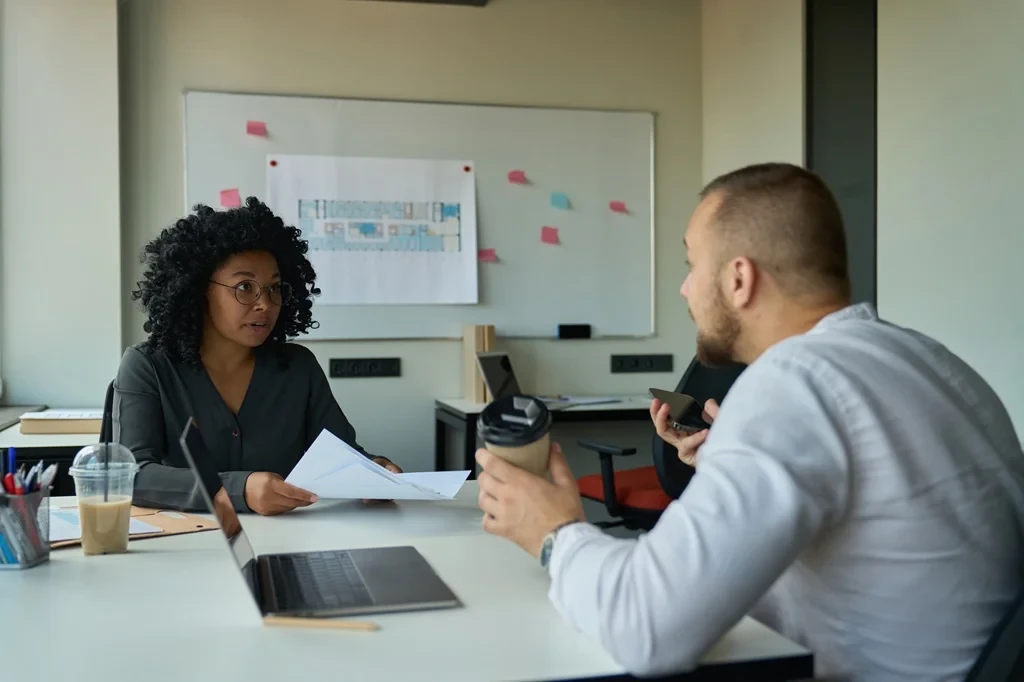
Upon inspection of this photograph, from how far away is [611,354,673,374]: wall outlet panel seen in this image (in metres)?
4.14

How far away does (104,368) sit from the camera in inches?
139

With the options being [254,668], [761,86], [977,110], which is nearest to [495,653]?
[254,668]

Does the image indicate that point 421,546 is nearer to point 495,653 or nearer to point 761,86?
point 495,653

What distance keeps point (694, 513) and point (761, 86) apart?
125 inches

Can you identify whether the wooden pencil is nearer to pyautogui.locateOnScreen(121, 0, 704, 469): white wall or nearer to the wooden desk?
the wooden desk

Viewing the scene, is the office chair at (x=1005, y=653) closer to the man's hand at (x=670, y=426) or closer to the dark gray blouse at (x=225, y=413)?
the man's hand at (x=670, y=426)

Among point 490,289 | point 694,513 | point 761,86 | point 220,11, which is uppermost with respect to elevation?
point 220,11

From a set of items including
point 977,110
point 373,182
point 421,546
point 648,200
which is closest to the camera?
point 421,546

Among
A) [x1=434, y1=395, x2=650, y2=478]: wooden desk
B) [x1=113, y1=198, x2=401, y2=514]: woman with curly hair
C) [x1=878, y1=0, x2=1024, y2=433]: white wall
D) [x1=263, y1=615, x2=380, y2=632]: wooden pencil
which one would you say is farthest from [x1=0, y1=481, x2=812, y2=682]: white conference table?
[x1=434, y1=395, x2=650, y2=478]: wooden desk

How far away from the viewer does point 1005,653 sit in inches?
36.7

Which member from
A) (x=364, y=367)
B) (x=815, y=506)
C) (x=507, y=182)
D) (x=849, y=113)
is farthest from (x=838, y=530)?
(x=507, y=182)

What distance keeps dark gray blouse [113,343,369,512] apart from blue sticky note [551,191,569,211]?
6.44 feet

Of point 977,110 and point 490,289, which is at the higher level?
point 977,110

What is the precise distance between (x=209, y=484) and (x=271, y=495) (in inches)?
19.9
